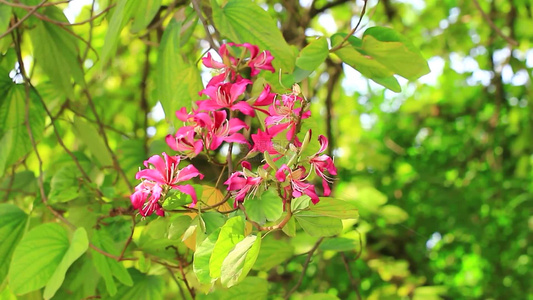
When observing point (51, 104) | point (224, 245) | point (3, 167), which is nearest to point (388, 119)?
point (51, 104)

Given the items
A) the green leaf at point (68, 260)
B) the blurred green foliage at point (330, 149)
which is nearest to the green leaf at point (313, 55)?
the blurred green foliage at point (330, 149)

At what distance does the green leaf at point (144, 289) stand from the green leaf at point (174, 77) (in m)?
0.17

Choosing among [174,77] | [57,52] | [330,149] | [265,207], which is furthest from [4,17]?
[330,149]

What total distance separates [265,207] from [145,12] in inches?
10.7

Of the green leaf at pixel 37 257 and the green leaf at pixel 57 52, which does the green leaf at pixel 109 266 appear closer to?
the green leaf at pixel 37 257

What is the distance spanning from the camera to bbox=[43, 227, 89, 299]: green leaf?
21.8 inches

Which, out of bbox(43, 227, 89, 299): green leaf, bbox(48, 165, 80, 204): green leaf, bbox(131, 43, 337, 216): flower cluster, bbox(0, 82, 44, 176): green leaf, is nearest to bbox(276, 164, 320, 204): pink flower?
bbox(131, 43, 337, 216): flower cluster

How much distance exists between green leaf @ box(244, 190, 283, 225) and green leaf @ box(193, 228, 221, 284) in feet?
0.09

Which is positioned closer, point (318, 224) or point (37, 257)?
point (318, 224)

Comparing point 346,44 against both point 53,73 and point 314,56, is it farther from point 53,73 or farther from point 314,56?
point 53,73

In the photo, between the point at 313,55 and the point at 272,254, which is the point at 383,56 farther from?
the point at 272,254

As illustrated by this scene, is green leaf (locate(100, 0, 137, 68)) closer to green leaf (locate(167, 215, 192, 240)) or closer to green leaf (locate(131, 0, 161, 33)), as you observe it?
green leaf (locate(131, 0, 161, 33))

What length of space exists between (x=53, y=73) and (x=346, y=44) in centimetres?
38

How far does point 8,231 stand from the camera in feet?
2.22
